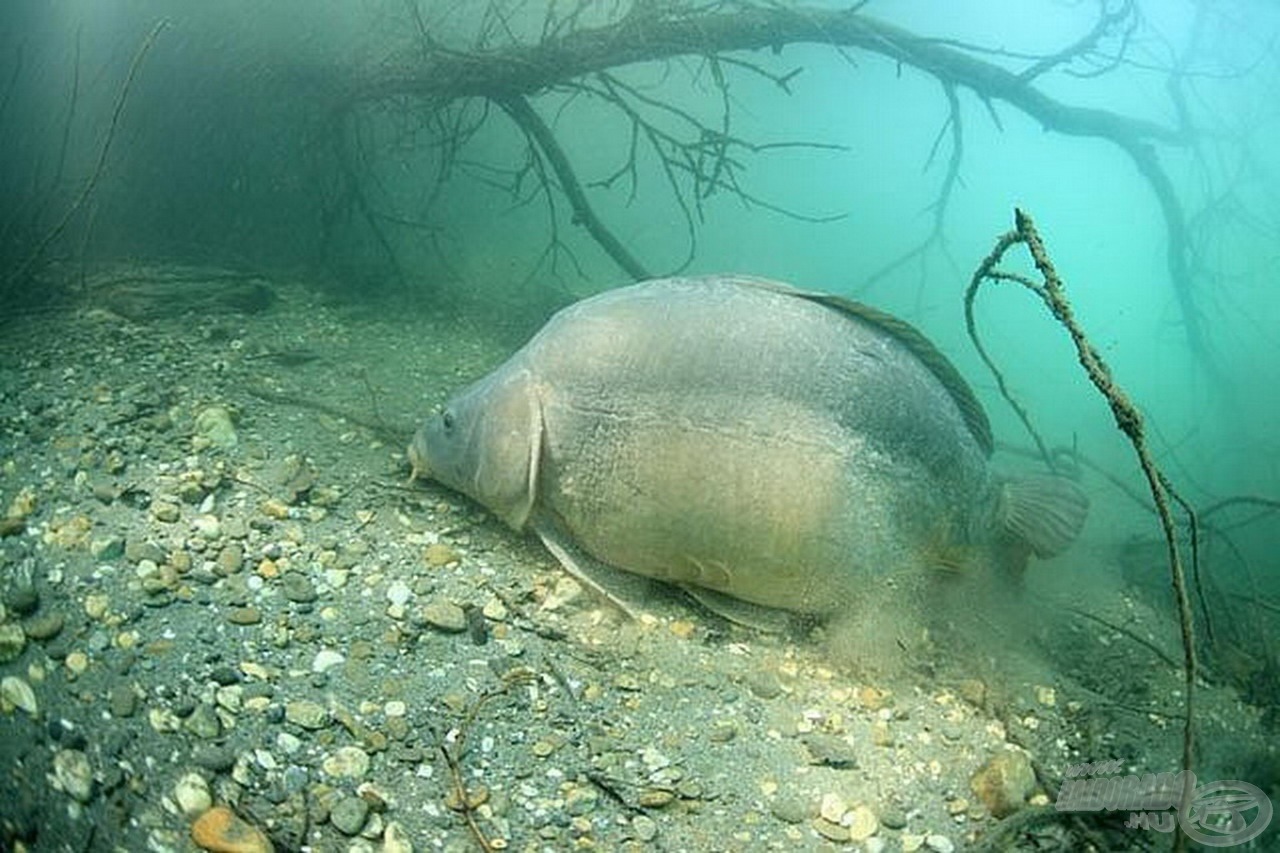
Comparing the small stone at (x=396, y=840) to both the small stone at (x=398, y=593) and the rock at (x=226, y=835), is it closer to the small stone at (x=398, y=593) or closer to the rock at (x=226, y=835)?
the rock at (x=226, y=835)

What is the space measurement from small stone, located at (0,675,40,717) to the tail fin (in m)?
3.72

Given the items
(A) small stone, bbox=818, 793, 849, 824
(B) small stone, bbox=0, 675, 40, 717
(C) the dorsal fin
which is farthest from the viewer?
(C) the dorsal fin

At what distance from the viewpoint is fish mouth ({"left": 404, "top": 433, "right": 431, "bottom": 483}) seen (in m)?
3.92

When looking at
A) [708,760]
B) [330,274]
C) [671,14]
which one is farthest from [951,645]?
[330,274]

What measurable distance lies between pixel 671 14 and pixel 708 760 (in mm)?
6051

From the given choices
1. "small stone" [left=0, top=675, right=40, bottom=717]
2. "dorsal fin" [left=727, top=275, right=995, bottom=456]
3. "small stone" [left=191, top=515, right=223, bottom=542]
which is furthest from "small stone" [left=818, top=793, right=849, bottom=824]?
"small stone" [left=191, top=515, right=223, bottom=542]

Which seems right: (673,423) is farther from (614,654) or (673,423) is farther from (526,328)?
(526,328)

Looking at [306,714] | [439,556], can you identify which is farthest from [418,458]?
[306,714]

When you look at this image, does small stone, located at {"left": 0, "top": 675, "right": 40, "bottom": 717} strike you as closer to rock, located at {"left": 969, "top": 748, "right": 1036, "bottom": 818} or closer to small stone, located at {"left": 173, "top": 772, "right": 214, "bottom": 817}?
small stone, located at {"left": 173, "top": 772, "right": 214, "bottom": 817}

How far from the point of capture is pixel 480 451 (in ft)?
12.1

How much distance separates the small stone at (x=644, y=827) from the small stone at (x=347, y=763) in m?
0.81

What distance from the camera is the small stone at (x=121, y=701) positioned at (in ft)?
7.79

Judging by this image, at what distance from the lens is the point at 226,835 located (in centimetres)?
211

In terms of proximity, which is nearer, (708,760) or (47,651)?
(47,651)
